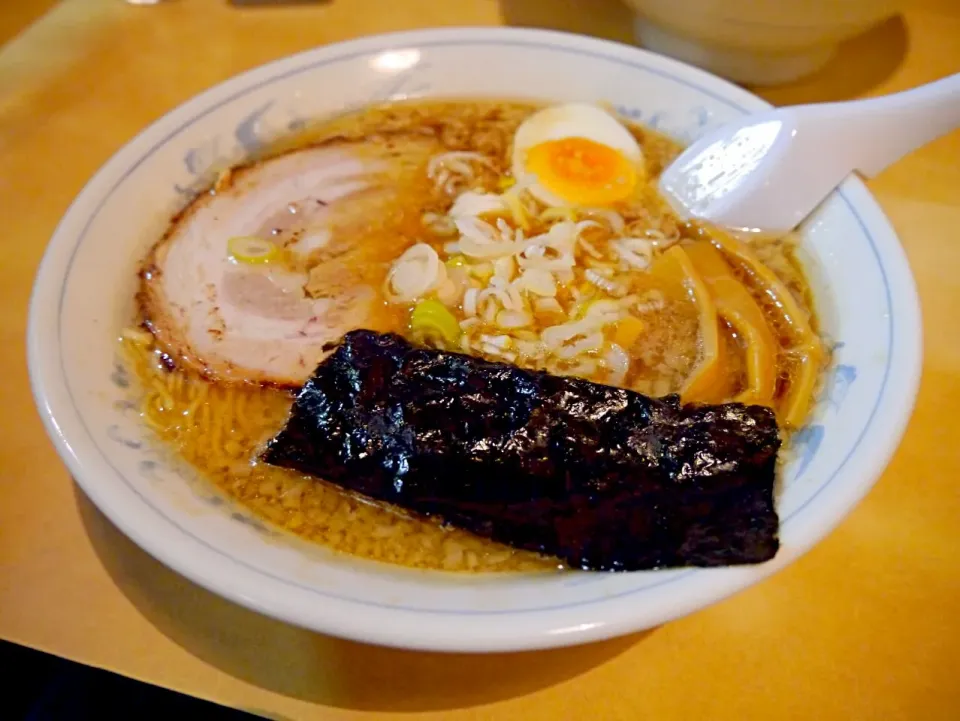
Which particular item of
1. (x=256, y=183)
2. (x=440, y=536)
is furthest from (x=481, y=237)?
(x=440, y=536)

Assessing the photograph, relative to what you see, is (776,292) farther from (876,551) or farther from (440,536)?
(440,536)

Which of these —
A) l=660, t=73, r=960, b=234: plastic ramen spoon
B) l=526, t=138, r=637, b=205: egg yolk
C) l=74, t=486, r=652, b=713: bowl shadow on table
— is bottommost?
l=74, t=486, r=652, b=713: bowl shadow on table

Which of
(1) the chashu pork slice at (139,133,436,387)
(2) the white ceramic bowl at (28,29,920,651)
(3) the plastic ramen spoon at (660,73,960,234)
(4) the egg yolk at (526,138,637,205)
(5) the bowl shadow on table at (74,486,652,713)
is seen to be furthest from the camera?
(4) the egg yolk at (526,138,637,205)

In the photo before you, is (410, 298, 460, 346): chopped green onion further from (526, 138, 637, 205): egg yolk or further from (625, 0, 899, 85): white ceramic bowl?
→ (625, 0, 899, 85): white ceramic bowl

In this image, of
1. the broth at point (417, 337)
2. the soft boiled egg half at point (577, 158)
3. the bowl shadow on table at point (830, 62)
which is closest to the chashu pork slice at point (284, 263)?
the broth at point (417, 337)

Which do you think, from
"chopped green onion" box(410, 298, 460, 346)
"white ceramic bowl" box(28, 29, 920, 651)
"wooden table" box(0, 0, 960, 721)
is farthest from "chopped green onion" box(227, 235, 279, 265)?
"wooden table" box(0, 0, 960, 721)

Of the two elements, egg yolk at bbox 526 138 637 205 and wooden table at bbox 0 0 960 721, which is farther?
egg yolk at bbox 526 138 637 205
